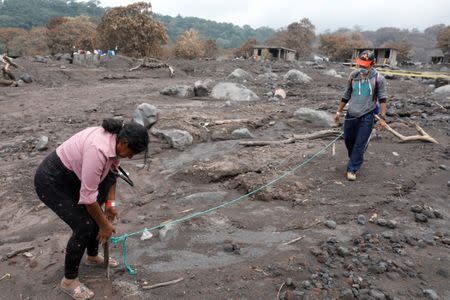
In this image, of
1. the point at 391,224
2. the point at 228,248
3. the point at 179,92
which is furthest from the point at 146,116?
the point at 391,224

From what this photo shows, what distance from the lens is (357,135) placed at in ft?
16.2

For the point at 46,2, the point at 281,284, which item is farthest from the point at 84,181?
the point at 46,2

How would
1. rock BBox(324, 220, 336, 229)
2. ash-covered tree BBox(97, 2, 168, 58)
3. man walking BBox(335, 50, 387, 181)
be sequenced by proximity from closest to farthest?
rock BBox(324, 220, 336, 229) → man walking BBox(335, 50, 387, 181) → ash-covered tree BBox(97, 2, 168, 58)

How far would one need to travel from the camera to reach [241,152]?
19.6 feet

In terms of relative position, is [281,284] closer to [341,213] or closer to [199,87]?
[341,213]

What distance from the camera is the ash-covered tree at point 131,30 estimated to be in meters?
25.3

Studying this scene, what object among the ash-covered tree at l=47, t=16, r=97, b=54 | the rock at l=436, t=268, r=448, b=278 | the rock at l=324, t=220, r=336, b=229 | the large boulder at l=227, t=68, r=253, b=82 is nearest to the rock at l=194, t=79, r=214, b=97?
the large boulder at l=227, t=68, r=253, b=82

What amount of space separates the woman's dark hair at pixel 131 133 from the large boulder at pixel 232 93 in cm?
843

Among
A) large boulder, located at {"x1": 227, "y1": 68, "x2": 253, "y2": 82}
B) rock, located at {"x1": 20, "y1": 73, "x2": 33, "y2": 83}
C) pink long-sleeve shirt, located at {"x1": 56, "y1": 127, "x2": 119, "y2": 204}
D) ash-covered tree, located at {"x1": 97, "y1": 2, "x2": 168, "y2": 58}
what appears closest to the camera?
pink long-sleeve shirt, located at {"x1": 56, "y1": 127, "x2": 119, "y2": 204}

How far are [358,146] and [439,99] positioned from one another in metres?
7.87

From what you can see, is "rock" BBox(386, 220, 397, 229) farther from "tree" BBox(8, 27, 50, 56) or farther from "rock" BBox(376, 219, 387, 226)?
"tree" BBox(8, 27, 50, 56)

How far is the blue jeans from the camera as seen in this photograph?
4.84 meters

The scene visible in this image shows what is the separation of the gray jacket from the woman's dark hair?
3279 millimetres

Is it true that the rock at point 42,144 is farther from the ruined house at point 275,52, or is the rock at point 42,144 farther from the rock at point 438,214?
the ruined house at point 275,52
